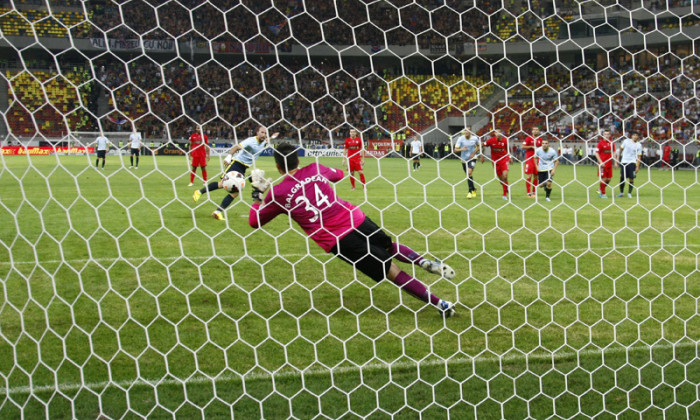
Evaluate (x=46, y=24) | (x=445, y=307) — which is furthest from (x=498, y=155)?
(x=46, y=24)

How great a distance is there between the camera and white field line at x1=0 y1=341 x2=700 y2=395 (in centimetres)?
354

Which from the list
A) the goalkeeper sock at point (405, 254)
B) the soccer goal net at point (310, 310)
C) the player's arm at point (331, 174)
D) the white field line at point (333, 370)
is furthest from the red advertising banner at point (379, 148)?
the white field line at point (333, 370)

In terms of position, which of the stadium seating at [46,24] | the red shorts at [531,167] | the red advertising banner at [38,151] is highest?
the red advertising banner at [38,151]

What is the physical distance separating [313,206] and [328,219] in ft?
0.65

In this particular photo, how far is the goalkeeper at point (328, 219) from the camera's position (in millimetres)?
4543

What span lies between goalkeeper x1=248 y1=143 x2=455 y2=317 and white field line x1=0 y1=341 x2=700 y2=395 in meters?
0.78

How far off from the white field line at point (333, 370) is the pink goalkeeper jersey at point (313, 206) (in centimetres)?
103

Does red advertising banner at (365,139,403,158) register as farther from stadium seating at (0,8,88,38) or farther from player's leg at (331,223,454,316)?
stadium seating at (0,8,88,38)

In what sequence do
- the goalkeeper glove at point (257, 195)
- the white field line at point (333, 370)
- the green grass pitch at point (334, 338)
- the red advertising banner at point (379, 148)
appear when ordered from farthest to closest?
the goalkeeper glove at point (257, 195)
the red advertising banner at point (379, 148)
the white field line at point (333, 370)
the green grass pitch at point (334, 338)

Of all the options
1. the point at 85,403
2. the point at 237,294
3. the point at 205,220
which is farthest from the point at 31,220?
the point at 85,403

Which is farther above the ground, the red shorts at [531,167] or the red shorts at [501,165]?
the red shorts at [501,165]

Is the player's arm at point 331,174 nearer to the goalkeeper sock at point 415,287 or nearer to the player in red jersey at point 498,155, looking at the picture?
the goalkeeper sock at point 415,287

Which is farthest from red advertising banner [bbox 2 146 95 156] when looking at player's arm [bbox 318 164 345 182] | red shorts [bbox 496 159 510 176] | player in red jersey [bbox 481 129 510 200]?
player in red jersey [bbox 481 129 510 200]

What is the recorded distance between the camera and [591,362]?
3945mm
